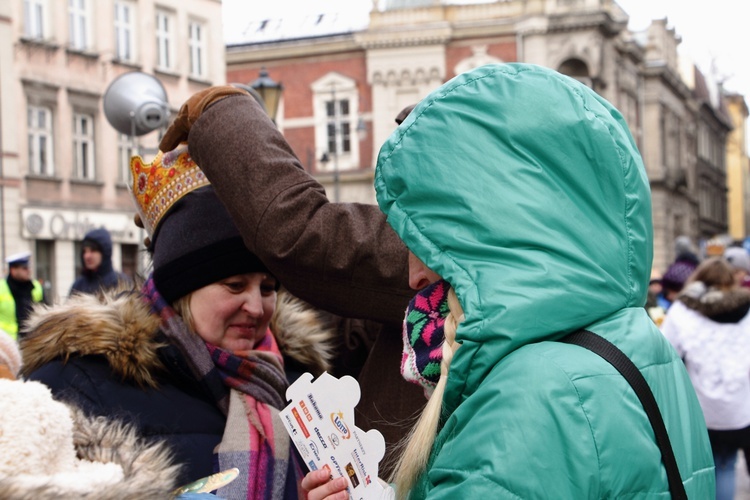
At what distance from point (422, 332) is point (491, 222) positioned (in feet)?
0.82

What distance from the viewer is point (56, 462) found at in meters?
1.44

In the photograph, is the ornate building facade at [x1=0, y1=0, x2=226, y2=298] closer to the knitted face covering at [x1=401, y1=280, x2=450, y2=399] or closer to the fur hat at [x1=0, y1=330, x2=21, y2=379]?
the fur hat at [x1=0, y1=330, x2=21, y2=379]

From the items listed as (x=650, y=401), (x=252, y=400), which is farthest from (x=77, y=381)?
(x=650, y=401)

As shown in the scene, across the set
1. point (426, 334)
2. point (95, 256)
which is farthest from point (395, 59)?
point (426, 334)

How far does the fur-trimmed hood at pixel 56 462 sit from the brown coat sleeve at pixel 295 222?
56cm

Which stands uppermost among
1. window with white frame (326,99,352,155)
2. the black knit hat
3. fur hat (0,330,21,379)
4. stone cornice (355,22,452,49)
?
stone cornice (355,22,452,49)

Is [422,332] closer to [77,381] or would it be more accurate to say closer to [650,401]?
[650,401]

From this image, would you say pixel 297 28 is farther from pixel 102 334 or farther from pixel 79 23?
pixel 102 334

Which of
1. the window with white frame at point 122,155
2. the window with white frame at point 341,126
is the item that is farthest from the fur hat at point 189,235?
the window with white frame at point 341,126

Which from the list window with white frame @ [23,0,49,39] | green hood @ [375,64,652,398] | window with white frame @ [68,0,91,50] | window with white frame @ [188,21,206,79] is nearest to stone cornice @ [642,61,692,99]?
window with white frame @ [188,21,206,79]

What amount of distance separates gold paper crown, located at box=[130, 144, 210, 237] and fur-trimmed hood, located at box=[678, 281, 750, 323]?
15.5 ft

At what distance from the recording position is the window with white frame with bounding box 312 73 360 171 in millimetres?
36094

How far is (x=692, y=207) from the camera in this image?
52.5 m

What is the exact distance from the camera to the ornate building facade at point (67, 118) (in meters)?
20.7
